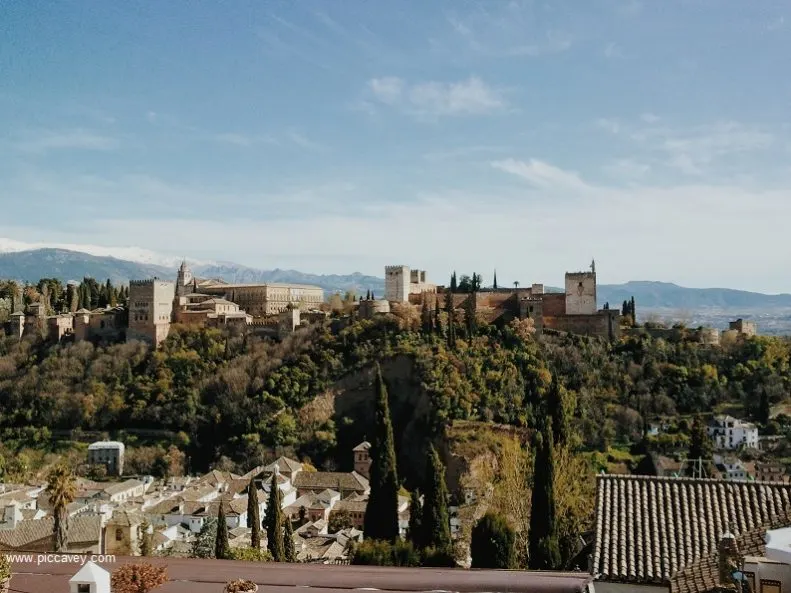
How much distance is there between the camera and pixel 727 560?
18.7 ft

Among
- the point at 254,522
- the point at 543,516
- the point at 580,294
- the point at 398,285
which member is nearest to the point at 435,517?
the point at 543,516

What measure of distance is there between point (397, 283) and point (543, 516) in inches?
1212

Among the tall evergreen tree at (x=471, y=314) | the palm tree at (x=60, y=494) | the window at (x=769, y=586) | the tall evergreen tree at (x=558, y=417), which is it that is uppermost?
the tall evergreen tree at (x=471, y=314)

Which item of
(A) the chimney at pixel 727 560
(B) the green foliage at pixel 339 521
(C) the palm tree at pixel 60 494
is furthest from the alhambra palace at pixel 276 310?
(A) the chimney at pixel 727 560

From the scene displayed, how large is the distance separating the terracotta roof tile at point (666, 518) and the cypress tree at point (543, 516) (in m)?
10.7

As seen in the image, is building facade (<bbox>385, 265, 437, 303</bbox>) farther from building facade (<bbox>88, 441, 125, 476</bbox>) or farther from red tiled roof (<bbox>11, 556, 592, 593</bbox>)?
red tiled roof (<bbox>11, 556, 592, 593</bbox>)

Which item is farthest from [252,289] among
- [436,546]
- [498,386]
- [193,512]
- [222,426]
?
[436,546]

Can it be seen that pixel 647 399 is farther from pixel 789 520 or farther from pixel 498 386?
pixel 789 520

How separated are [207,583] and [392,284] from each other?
43.2 m

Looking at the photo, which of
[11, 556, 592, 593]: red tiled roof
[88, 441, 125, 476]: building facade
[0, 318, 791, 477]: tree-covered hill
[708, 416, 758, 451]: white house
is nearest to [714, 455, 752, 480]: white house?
[708, 416, 758, 451]: white house

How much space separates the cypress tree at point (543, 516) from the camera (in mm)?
18297

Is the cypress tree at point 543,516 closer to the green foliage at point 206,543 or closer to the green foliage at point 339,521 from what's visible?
the green foliage at point 206,543

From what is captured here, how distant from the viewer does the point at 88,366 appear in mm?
45469

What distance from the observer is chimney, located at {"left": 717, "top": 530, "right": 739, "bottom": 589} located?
5.60 m
